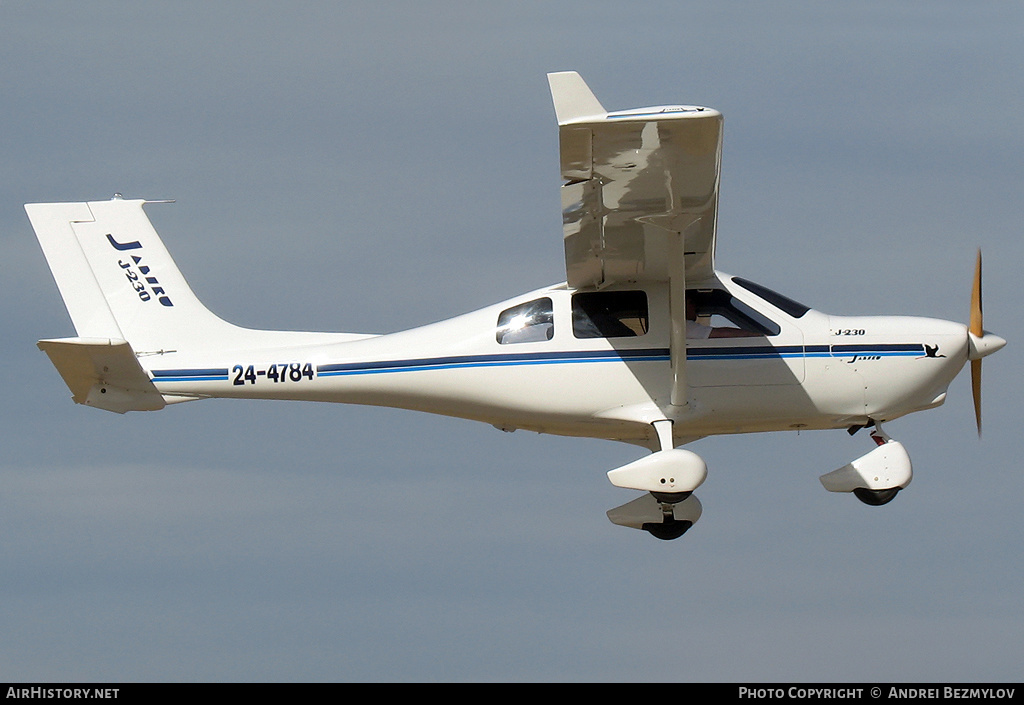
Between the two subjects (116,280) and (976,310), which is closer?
(976,310)

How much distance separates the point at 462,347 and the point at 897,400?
4291 millimetres

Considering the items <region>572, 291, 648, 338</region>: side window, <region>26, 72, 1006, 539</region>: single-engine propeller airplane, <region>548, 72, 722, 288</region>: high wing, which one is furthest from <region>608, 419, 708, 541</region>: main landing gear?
<region>548, 72, 722, 288</region>: high wing

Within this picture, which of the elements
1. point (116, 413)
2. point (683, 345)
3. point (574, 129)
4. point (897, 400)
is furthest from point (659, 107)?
point (116, 413)

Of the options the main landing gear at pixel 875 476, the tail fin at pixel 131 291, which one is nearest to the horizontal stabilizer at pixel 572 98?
the tail fin at pixel 131 291

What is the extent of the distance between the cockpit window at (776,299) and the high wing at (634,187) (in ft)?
1.21

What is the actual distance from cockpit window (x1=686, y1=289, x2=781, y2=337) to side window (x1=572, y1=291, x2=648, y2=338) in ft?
1.69

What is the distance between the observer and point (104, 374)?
14570 millimetres

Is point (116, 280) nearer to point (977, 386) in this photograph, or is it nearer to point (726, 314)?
point (726, 314)

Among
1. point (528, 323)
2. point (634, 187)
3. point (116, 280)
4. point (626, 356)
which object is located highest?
point (116, 280)

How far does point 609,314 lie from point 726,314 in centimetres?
115

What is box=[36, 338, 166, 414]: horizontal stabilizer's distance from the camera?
46.6 feet

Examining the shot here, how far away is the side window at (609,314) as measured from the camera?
1490cm

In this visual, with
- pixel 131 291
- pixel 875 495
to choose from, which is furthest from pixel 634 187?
pixel 131 291

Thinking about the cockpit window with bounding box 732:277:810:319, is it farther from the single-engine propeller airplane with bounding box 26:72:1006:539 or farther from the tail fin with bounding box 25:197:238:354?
the tail fin with bounding box 25:197:238:354
